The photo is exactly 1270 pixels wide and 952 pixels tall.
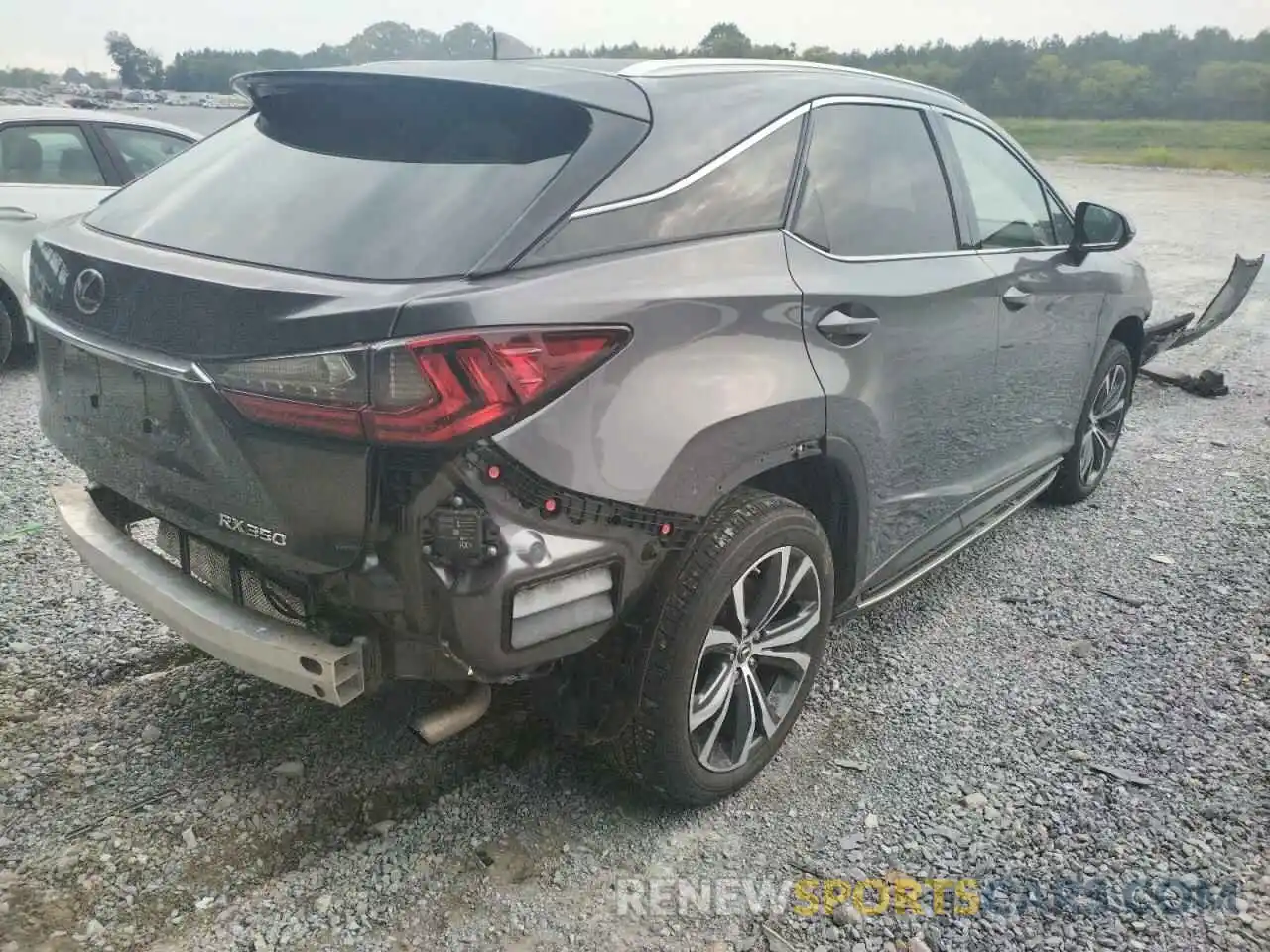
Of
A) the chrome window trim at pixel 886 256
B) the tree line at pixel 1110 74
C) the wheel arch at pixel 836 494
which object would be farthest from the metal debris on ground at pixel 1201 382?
the tree line at pixel 1110 74

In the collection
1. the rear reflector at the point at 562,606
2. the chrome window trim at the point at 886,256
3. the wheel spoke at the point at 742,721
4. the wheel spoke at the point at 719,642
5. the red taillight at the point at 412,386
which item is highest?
the chrome window trim at the point at 886,256

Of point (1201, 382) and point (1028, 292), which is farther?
point (1201, 382)

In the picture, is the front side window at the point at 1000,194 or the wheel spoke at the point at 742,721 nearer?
the wheel spoke at the point at 742,721

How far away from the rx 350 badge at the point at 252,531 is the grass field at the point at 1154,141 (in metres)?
38.8

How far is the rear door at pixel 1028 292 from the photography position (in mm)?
3725

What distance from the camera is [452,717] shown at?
2355 mm

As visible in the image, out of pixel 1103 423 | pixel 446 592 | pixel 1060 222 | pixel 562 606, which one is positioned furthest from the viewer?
pixel 1103 423

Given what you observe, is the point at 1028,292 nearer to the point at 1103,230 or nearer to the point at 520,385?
the point at 1103,230

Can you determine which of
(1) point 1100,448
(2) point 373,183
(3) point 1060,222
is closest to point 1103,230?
(3) point 1060,222

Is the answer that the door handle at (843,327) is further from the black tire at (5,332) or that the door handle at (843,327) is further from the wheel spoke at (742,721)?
the black tire at (5,332)

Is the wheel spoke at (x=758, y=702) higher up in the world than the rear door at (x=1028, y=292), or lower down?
lower down

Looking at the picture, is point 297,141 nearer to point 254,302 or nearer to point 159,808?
point 254,302

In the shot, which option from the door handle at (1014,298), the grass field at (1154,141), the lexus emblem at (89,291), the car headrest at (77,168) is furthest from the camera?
the grass field at (1154,141)

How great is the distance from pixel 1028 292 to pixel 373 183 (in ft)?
8.28
